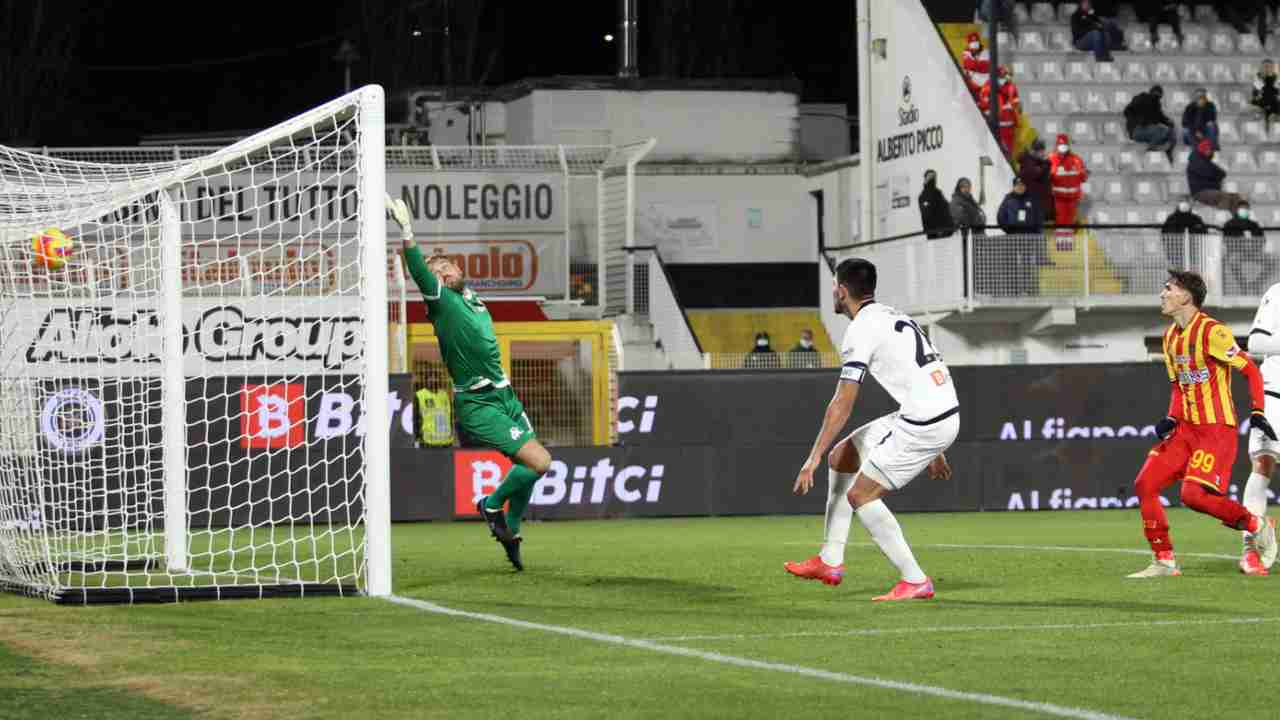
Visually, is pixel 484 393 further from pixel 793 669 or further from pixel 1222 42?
pixel 1222 42

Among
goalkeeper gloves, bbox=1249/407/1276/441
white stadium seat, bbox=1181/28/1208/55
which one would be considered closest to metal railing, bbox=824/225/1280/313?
white stadium seat, bbox=1181/28/1208/55

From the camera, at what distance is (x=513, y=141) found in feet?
126

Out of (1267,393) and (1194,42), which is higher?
(1194,42)

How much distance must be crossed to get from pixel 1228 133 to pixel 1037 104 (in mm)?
3264

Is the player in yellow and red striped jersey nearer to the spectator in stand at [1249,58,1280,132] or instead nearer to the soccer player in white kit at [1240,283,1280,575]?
the soccer player in white kit at [1240,283,1280,575]

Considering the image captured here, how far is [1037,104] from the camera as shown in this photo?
112ft

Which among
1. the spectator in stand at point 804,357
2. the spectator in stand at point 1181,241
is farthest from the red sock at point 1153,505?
the spectator in stand at point 1181,241

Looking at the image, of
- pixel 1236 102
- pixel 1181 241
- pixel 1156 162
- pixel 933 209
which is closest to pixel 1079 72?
pixel 1156 162

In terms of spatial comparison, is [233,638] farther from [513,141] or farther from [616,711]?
[513,141]

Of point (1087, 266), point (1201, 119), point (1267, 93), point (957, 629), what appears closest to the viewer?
point (957, 629)

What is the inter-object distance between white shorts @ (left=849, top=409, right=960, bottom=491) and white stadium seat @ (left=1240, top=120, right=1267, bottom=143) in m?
24.5

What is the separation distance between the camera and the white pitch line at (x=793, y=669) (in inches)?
300

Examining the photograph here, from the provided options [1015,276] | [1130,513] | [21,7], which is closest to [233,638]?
[1130,513]

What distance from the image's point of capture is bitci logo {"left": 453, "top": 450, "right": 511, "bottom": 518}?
932 inches
